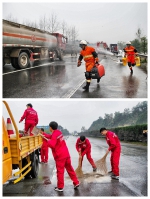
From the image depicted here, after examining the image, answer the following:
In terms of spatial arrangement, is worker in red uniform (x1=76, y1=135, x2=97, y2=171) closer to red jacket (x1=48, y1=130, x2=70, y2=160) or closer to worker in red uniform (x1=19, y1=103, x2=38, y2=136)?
worker in red uniform (x1=19, y1=103, x2=38, y2=136)

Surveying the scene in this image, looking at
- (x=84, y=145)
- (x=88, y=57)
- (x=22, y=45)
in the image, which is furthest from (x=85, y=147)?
(x=22, y=45)

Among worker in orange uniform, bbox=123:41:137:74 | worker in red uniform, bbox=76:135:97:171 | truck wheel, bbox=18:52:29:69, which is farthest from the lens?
truck wheel, bbox=18:52:29:69

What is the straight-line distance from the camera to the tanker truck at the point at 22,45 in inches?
512

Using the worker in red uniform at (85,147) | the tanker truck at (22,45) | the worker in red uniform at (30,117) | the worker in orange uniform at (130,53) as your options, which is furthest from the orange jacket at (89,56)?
the tanker truck at (22,45)

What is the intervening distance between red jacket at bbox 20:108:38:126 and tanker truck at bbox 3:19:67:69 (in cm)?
604

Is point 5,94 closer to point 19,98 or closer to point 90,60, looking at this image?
point 19,98

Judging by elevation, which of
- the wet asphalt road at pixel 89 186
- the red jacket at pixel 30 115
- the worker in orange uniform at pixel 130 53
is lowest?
the wet asphalt road at pixel 89 186

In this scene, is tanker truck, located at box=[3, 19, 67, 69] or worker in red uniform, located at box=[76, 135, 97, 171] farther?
tanker truck, located at box=[3, 19, 67, 69]

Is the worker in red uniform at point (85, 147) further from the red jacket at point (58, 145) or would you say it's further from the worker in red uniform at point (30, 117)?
the red jacket at point (58, 145)

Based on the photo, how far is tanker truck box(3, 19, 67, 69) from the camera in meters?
13.0

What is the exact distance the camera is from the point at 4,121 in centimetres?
478

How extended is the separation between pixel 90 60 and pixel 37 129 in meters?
2.90

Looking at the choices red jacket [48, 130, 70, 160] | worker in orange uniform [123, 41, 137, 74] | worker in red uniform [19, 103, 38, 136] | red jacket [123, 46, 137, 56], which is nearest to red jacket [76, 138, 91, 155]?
worker in red uniform [19, 103, 38, 136]

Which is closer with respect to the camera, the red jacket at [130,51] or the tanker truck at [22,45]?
the red jacket at [130,51]
